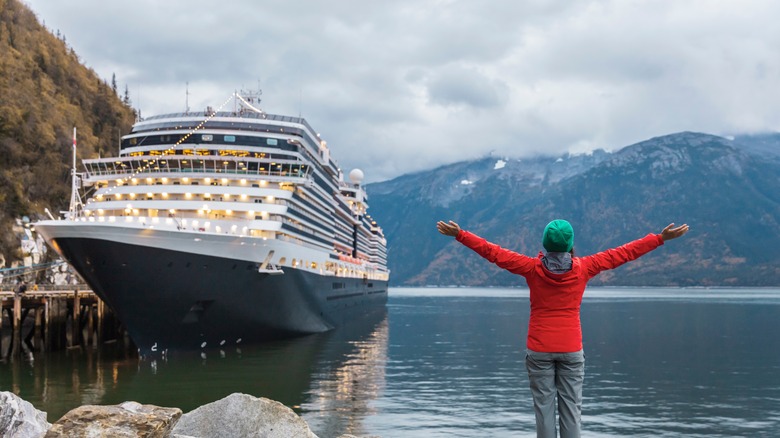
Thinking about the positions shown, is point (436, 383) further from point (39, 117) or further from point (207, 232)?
point (39, 117)

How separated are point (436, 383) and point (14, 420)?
19.3 metres

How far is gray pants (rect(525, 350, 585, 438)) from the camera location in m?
5.99

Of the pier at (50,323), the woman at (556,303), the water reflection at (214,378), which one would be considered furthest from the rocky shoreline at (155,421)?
the pier at (50,323)

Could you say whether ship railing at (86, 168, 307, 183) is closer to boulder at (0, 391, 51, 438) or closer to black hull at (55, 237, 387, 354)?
black hull at (55, 237, 387, 354)

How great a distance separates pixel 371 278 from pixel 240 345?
151ft

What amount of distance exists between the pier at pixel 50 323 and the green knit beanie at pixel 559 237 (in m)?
32.7

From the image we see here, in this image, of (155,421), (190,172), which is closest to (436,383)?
(190,172)

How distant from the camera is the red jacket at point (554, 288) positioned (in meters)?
5.95

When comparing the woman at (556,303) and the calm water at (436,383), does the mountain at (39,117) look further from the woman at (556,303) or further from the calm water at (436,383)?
the woman at (556,303)

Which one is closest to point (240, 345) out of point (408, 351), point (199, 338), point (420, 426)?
point (199, 338)

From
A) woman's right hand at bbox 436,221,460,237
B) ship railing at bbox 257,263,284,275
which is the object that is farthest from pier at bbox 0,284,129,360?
woman's right hand at bbox 436,221,460,237

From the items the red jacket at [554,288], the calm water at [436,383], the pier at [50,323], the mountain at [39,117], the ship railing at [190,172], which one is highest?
the mountain at [39,117]

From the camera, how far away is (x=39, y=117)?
58.6 metres

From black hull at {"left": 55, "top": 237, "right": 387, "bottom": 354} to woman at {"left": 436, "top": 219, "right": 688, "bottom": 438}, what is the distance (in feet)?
86.2
